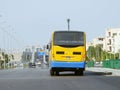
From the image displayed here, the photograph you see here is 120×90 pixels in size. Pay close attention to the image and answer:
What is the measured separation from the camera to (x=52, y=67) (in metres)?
35.6

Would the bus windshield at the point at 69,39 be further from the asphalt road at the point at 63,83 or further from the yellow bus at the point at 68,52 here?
the asphalt road at the point at 63,83

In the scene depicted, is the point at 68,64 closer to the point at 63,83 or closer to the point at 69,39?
the point at 69,39

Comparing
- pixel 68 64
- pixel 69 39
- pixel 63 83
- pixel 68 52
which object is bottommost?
pixel 63 83

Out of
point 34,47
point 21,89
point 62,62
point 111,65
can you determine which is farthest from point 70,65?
point 34,47

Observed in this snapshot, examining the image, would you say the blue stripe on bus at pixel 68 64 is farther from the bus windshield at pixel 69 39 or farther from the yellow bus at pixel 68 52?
the bus windshield at pixel 69 39

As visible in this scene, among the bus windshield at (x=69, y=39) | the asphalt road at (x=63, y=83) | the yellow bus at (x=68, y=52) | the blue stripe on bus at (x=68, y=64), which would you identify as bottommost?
the asphalt road at (x=63, y=83)

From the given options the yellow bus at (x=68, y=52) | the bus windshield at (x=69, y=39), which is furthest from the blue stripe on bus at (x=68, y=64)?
the bus windshield at (x=69, y=39)

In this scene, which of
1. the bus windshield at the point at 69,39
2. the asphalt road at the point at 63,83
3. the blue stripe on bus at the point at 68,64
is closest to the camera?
the asphalt road at the point at 63,83

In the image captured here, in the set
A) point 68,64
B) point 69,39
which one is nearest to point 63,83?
point 68,64

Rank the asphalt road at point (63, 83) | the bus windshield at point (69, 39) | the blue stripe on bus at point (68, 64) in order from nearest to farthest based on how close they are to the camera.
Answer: the asphalt road at point (63, 83), the blue stripe on bus at point (68, 64), the bus windshield at point (69, 39)

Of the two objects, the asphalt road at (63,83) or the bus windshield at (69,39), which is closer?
the asphalt road at (63,83)

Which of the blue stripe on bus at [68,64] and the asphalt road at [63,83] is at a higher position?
the blue stripe on bus at [68,64]

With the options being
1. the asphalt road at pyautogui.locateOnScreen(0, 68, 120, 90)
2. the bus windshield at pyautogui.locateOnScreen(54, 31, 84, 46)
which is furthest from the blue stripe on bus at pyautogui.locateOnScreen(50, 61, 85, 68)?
the asphalt road at pyautogui.locateOnScreen(0, 68, 120, 90)

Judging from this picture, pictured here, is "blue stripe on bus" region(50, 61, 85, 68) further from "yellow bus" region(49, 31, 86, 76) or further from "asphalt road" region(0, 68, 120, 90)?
"asphalt road" region(0, 68, 120, 90)
